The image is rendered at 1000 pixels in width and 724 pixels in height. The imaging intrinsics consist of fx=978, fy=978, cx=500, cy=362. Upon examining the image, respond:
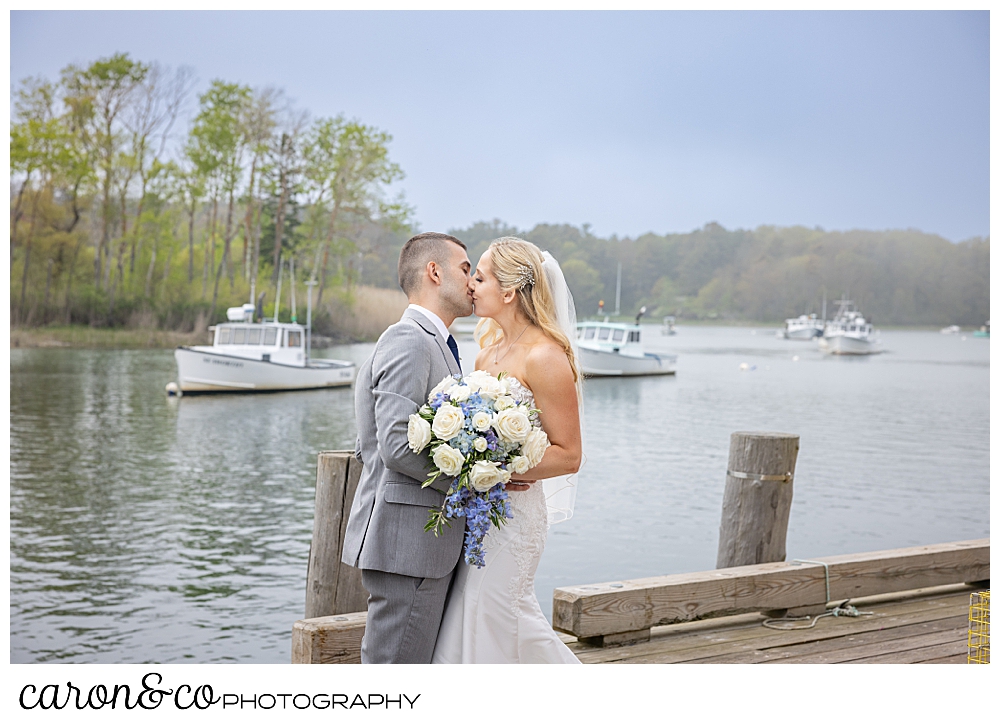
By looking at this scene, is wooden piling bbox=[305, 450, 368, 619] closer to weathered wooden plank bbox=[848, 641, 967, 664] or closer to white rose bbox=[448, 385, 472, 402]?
white rose bbox=[448, 385, 472, 402]

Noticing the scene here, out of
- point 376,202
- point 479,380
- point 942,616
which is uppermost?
point 376,202

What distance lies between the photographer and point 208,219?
51.2 m

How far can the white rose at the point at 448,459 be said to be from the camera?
231 cm

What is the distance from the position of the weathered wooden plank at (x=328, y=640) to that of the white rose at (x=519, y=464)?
0.88 m

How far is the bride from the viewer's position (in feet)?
8.60

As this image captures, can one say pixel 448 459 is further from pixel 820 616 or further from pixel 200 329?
pixel 200 329

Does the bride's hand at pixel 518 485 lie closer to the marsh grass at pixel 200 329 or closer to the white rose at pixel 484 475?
the white rose at pixel 484 475

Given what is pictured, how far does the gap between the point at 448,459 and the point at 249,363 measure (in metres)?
23.0

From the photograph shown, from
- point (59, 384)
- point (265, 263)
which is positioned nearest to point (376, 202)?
A: point (265, 263)

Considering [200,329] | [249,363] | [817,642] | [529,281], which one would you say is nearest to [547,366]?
[529,281]

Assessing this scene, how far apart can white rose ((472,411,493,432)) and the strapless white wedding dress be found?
0.83ft

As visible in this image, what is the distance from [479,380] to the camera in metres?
2.41
